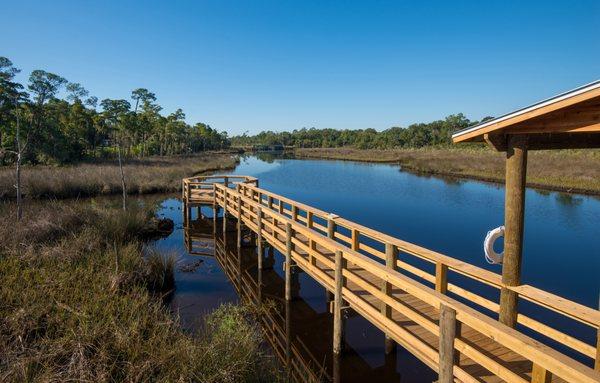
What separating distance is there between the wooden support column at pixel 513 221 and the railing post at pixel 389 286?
154 cm

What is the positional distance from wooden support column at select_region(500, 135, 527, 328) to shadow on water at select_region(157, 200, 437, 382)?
219 centimetres

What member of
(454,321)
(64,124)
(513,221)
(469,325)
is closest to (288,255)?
(513,221)

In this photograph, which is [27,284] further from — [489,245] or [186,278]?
[489,245]

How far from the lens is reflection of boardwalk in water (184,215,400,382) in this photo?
20.3 ft

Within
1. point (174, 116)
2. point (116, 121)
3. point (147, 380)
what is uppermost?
point (174, 116)

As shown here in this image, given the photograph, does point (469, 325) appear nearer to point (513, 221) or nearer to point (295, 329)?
point (513, 221)

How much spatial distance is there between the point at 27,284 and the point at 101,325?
2.23 meters

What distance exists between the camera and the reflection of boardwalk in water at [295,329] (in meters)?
6.18

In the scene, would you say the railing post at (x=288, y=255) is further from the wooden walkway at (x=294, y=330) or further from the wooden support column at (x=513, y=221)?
the wooden support column at (x=513, y=221)

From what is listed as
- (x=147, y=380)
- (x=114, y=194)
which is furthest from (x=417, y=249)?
(x=114, y=194)

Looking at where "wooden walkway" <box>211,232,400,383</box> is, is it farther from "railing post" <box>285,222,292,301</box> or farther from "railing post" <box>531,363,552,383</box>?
"railing post" <box>531,363,552,383</box>

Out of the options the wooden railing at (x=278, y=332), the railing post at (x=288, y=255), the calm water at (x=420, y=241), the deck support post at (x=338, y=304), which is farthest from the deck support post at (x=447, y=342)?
the railing post at (x=288, y=255)

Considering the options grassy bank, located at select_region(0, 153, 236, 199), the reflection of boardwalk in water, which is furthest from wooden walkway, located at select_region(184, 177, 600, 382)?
grassy bank, located at select_region(0, 153, 236, 199)

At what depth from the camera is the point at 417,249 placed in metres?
5.79
